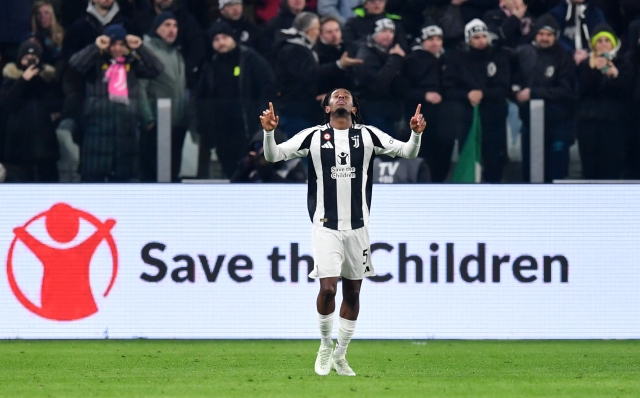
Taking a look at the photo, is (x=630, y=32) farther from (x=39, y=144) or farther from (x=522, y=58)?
(x=39, y=144)

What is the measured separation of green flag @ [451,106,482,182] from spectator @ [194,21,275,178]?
2.31 m

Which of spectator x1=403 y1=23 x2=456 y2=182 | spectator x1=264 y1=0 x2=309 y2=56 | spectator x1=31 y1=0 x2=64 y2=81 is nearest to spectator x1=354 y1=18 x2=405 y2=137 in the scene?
spectator x1=403 y1=23 x2=456 y2=182

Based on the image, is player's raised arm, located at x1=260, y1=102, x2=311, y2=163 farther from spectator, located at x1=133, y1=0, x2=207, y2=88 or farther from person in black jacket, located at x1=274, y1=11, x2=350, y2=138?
spectator, located at x1=133, y1=0, x2=207, y2=88

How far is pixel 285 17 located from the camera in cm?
1488

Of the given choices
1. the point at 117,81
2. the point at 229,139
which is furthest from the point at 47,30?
the point at 229,139

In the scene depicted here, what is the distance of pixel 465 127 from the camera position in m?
13.3

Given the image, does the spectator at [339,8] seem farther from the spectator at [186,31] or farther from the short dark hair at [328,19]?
the spectator at [186,31]

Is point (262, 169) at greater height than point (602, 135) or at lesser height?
lesser

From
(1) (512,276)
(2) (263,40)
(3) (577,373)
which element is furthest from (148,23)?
(3) (577,373)

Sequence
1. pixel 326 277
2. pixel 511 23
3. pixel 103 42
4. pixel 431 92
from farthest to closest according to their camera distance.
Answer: pixel 511 23
pixel 103 42
pixel 431 92
pixel 326 277

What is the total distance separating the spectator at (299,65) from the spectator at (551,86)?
2.33 metres

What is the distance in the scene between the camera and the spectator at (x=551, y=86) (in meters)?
13.1

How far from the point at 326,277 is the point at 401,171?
5.06m

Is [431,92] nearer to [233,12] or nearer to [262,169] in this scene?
[262,169]
